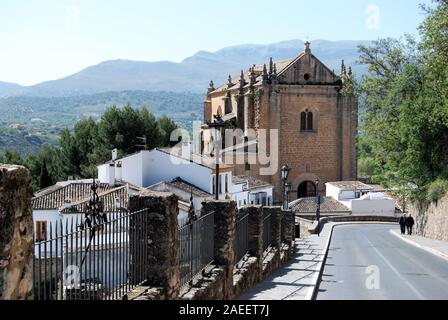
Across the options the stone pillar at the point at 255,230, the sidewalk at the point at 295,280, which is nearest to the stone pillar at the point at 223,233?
the sidewalk at the point at 295,280

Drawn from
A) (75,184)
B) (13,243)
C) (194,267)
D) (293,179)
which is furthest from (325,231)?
(13,243)

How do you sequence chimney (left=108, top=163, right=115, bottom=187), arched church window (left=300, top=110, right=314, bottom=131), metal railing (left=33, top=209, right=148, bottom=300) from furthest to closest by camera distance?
arched church window (left=300, top=110, right=314, bottom=131)
chimney (left=108, top=163, right=115, bottom=187)
metal railing (left=33, top=209, right=148, bottom=300)

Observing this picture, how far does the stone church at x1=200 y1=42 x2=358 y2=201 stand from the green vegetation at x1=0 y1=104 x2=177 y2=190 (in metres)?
Answer: 8.46

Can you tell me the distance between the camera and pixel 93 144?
6769cm

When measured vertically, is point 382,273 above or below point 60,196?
below

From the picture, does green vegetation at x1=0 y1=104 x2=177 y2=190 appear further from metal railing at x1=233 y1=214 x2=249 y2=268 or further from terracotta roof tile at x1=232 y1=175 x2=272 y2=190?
Result: metal railing at x1=233 y1=214 x2=249 y2=268

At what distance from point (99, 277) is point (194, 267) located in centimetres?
398

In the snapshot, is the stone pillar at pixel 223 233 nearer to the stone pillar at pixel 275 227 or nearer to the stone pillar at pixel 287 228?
the stone pillar at pixel 275 227

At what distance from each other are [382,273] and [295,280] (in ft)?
12.0

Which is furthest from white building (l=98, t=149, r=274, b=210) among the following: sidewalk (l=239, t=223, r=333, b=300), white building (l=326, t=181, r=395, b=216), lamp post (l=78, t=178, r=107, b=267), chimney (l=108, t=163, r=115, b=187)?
lamp post (l=78, t=178, r=107, b=267)

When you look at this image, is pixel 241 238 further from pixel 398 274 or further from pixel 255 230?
pixel 398 274

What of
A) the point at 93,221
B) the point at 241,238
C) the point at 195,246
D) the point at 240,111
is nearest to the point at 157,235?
the point at 93,221

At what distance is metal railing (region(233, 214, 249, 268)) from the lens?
15334mm
